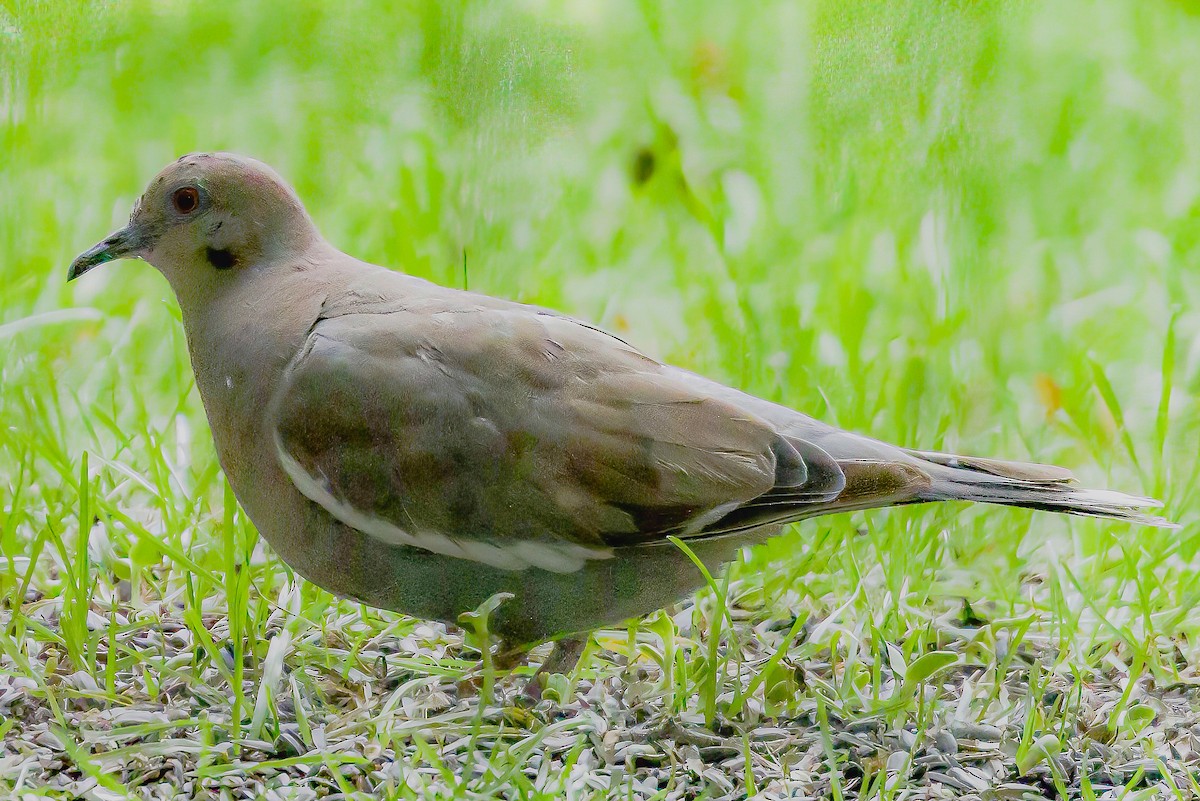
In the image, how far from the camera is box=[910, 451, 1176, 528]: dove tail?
6.62 ft

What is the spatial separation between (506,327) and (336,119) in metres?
1.15

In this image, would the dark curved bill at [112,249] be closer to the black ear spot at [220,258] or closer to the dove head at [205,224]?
the dove head at [205,224]

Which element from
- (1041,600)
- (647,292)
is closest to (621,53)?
(647,292)

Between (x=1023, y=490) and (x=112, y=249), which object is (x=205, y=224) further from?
(x=1023, y=490)

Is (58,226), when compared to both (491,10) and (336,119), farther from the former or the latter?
(491,10)

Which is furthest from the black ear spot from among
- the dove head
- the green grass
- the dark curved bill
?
the green grass

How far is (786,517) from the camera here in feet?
6.49

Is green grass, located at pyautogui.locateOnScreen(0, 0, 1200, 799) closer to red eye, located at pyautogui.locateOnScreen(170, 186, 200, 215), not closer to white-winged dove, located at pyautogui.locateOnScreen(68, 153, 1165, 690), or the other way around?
white-winged dove, located at pyautogui.locateOnScreen(68, 153, 1165, 690)

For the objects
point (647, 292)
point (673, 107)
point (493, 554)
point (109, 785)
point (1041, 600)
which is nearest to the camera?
point (109, 785)

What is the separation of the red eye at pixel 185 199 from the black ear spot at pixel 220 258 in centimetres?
7

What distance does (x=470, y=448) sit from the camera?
1938 mm

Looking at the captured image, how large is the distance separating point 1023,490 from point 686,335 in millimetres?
1098

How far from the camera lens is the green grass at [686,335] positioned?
6.60 ft

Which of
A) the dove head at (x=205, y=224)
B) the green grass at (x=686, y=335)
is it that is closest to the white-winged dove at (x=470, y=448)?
the dove head at (x=205, y=224)
